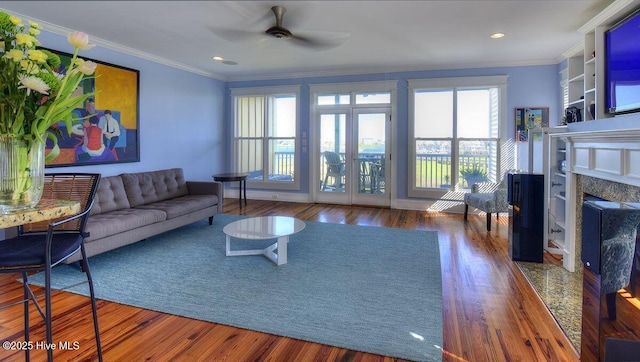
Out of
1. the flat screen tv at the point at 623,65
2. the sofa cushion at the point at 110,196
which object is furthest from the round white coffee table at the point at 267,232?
the flat screen tv at the point at 623,65

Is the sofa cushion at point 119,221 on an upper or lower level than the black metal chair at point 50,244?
lower

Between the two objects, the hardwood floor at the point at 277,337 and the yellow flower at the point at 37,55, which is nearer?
the yellow flower at the point at 37,55

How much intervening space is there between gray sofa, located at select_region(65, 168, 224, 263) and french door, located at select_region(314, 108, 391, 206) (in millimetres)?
2412

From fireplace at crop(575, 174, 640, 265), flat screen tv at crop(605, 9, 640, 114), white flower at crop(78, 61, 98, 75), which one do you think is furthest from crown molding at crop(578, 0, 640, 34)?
white flower at crop(78, 61, 98, 75)

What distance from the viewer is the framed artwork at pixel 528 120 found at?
5562mm

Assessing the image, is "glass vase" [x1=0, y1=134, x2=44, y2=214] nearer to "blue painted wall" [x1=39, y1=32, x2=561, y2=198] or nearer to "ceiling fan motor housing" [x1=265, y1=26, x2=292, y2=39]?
"ceiling fan motor housing" [x1=265, y1=26, x2=292, y2=39]

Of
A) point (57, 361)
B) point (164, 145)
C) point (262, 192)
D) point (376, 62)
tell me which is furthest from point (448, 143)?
point (57, 361)

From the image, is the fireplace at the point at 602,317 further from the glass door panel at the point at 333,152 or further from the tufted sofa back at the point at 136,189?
the glass door panel at the point at 333,152

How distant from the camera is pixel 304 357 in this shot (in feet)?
6.33

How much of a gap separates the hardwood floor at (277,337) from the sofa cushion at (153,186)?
1604mm

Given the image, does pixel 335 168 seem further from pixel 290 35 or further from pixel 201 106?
pixel 290 35

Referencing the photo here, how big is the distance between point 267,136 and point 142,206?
10.9ft

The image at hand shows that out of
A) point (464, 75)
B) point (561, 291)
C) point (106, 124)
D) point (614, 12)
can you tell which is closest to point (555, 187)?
point (561, 291)

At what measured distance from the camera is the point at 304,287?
→ 2824 millimetres
